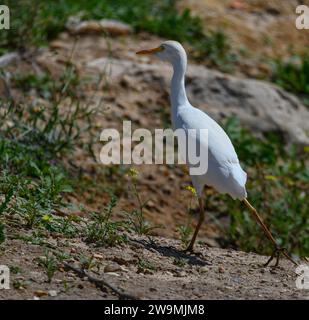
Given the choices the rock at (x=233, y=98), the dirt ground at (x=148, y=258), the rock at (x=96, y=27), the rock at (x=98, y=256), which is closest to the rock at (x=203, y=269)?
the dirt ground at (x=148, y=258)

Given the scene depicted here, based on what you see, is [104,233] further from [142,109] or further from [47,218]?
[142,109]

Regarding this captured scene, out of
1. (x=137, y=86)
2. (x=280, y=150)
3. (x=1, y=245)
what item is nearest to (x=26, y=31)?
(x=137, y=86)

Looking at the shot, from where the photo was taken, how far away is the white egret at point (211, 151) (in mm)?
5555

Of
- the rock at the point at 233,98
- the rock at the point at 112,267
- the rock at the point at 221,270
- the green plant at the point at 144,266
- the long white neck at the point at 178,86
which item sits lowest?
the rock at the point at 233,98

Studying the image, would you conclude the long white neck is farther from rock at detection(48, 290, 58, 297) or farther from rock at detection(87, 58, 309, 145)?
rock at detection(87, 58, 309, 145)

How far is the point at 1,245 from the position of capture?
17.0 feet

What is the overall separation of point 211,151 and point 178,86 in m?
0.84

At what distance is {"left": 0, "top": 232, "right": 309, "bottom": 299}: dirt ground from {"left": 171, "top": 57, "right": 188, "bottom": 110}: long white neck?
101cm

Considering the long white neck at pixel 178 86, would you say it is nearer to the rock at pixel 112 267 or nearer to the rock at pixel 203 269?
the rock at pixel 203 269

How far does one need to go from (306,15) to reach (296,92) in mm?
1700

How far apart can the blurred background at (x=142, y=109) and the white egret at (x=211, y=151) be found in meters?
0.48

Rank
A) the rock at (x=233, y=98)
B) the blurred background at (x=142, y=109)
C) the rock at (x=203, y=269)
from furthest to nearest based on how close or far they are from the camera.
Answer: the rock at (x=233, y=98)
the blurred background at (x=142, y=109)
the rock at (x=203, y=269)

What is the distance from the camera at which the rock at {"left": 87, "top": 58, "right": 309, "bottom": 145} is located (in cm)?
895

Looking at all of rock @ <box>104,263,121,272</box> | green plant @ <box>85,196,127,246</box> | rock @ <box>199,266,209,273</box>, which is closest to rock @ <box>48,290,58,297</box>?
rock @ <box>104,263,121,272</box>
